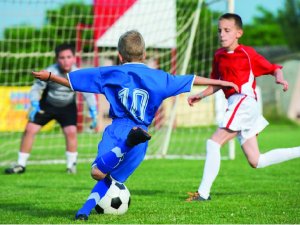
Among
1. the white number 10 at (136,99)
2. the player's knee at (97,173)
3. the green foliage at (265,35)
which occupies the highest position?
the white number 10 at (136,99)

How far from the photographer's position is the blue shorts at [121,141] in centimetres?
565

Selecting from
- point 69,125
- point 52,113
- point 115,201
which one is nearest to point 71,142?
point 69,125

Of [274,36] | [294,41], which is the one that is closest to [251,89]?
[294,41]

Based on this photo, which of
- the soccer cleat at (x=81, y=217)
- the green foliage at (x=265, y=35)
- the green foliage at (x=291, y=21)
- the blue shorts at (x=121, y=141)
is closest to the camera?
the soccer cleat at (x=81, y=217)

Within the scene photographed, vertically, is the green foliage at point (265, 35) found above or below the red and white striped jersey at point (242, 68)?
below

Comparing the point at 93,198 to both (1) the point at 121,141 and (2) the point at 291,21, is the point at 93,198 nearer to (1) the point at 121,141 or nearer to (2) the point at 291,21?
(1) the point at 121,141

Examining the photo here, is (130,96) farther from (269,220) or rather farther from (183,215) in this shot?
(269,220)

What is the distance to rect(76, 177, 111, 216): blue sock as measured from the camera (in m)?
5.54

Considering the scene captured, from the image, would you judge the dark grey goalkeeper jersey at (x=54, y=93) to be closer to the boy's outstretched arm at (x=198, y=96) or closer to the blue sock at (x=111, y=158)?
the boy's outstretched arm at (x=198, y=96)

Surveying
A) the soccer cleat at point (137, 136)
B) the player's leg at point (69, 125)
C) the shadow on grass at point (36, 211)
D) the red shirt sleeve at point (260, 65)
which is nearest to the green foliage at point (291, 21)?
the player's leg at point (69, 125)

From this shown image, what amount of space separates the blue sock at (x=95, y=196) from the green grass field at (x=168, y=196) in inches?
3.5

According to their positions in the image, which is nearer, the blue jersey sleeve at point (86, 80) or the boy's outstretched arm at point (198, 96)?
the blue jersey sleeve at point (86, 80)

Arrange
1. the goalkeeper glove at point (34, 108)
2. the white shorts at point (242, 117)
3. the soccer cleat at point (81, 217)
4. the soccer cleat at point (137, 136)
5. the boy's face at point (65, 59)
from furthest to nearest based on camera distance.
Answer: the goalkeeper glove at point (34, 108)
the boy's face at point (65, 59)
the white shorts at point (242, 117)
the soccer cleat at point (81, 217)
the soccer cleat at point (137, 136)

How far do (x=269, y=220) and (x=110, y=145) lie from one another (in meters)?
1.33
